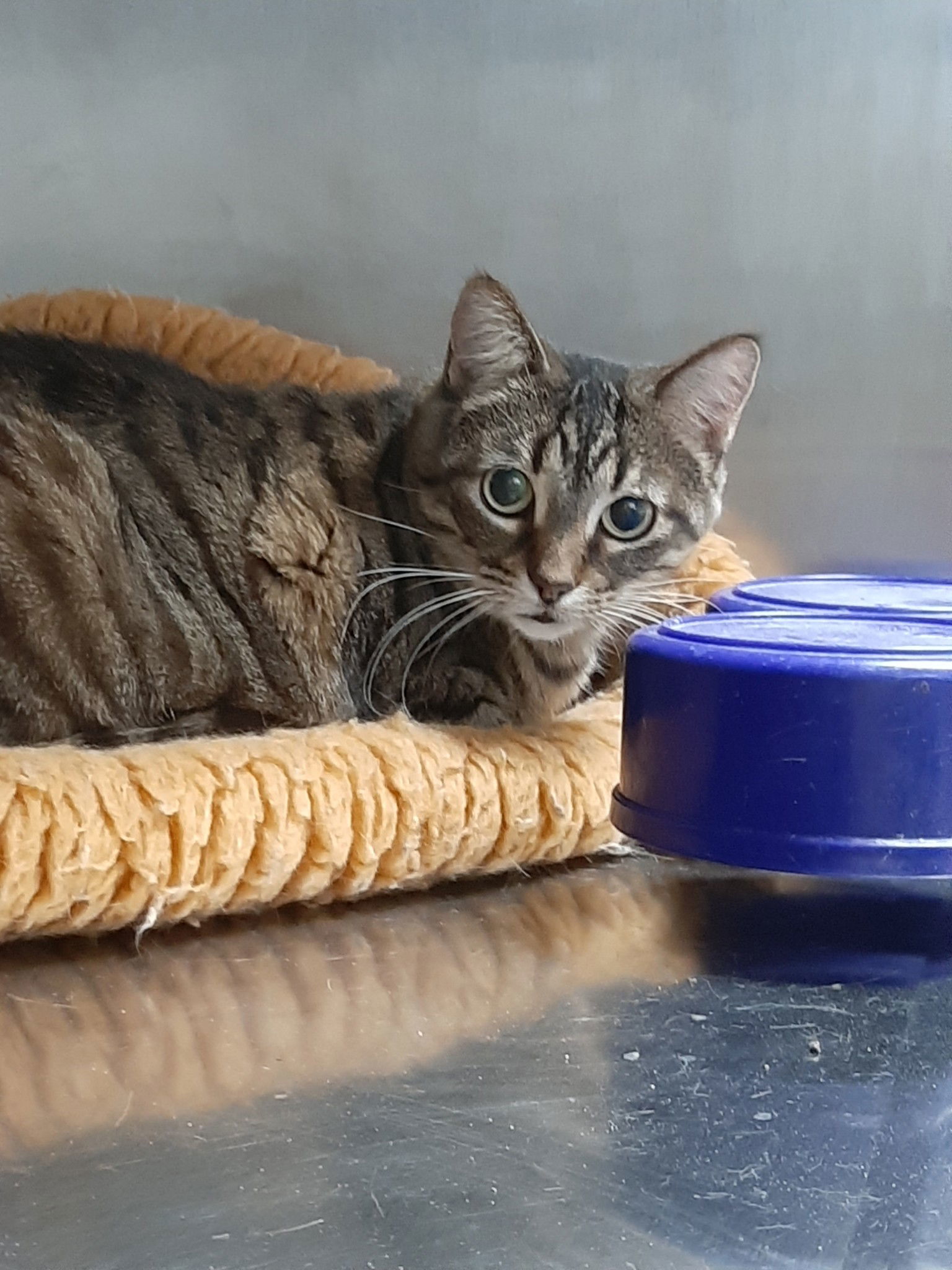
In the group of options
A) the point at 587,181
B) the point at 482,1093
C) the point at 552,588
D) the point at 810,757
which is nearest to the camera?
the point at 482,1093

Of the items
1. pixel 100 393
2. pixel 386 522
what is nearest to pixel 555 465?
pixel 386 522

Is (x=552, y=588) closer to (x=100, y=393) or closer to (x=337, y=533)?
(x=337, y=533)

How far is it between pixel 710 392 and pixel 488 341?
8.1 inches

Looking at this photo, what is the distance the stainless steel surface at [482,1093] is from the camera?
0.50 meters

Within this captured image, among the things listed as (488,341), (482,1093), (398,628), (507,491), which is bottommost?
(482,1093)

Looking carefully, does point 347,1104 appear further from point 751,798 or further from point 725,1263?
point 751,798

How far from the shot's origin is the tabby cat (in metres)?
1.08

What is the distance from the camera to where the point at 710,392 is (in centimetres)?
121

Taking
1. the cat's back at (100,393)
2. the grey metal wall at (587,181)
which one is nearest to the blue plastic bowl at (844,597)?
the grey metal wall at (587,181)

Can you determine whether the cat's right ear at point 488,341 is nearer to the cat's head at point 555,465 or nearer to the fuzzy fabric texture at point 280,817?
the cat's head at point 555,465

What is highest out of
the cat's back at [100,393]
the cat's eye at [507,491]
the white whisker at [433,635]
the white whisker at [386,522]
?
the cat's back at [100,393]

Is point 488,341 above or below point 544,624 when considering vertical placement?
above

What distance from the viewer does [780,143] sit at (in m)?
1.40

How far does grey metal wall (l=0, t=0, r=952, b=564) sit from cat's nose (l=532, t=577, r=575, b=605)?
42 cm
